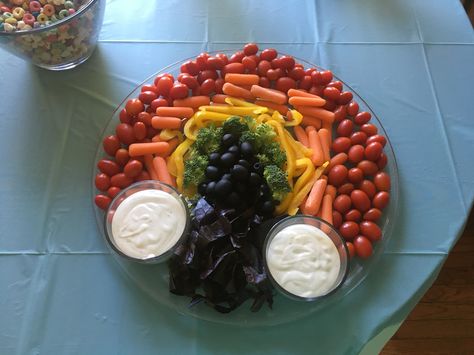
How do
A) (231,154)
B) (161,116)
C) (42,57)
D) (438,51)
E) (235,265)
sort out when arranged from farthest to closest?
(438,51) < (42,57) < (161,116) < (231,154) < (235,265)

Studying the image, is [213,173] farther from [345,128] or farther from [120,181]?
[345,128]

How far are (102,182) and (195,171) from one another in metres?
0.26

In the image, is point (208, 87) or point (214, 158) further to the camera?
point (208, 87)

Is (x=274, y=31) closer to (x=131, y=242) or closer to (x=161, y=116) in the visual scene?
(x=161, y=116)

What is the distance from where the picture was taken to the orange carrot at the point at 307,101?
1273 mm

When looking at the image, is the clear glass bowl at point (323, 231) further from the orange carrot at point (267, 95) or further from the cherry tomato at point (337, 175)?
the orange carrot at point (267, 95)

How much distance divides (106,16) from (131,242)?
3.07ft

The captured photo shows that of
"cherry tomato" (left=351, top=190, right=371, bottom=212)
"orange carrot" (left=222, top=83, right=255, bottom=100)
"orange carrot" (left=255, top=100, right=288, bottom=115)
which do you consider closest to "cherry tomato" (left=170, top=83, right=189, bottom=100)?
"orange carrot" (left=222, top=83, right=255, bottom=100)

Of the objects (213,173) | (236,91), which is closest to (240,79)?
(236,91)

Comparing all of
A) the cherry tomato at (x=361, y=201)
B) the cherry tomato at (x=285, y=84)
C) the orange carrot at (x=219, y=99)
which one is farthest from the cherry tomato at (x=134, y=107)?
the cherry tomato at (x=361, y=201)

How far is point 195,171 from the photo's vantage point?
1.12 meters

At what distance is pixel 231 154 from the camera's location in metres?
1.11

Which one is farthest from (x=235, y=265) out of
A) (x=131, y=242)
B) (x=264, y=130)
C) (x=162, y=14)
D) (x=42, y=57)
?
(x=162, y=14)

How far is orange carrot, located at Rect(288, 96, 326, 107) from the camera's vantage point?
1273 mm
